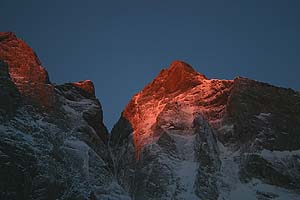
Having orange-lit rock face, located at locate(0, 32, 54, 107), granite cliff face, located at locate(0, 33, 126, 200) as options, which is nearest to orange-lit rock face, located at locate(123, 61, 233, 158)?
granite cliff face, located at locate(0, 33, 126, 200)

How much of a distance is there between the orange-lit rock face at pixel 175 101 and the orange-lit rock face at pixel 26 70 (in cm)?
1379

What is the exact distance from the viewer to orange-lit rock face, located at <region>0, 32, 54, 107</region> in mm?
70250

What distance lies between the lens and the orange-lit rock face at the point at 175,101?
78000 mm

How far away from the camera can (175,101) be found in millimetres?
83500

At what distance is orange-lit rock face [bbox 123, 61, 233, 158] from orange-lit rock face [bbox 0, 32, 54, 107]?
13.8 meters

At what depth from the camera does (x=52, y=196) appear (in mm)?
55688

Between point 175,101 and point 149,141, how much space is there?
1047cm

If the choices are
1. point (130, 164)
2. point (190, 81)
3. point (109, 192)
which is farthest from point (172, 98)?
point (109, 192)

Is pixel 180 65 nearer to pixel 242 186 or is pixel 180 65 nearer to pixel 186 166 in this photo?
pixel 186 166

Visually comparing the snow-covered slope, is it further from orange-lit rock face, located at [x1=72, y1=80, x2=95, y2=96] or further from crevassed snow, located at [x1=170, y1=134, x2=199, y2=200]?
orange-lit rock face, located at [x1=72, y1=80, x2=95, y2=96]

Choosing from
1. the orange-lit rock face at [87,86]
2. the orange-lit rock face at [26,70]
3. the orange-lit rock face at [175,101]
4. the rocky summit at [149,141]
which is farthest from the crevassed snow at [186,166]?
the orange-lit rock face at [87,86]

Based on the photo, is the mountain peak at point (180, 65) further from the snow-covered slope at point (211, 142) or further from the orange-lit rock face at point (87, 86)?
the orange-lit rock face at point (87, 86)

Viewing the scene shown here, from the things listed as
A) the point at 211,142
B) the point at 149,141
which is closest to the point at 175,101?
the point at 149,141

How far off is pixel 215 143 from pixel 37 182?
24525 mm
